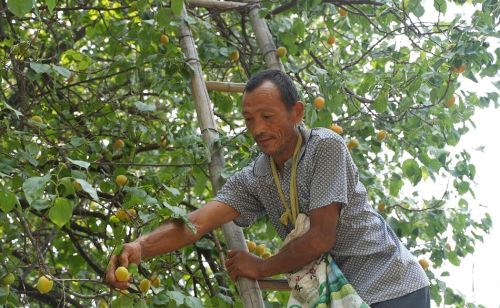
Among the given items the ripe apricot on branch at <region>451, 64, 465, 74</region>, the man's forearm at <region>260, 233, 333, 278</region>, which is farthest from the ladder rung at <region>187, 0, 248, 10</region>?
the man's forearm at <region>260, 233, 333, 278</region>

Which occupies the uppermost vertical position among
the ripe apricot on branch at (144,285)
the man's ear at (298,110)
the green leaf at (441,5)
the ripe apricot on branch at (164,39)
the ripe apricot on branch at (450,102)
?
the ripe apricot on branch at (164,39)

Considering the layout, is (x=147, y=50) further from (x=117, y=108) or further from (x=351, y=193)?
(x=351, y=193)

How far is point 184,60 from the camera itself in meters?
3.54

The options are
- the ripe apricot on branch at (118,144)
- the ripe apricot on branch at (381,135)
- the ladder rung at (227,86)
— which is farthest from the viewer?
the ripe apricot on branch at (381,135)

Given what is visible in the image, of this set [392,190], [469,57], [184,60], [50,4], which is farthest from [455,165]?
[50,4]

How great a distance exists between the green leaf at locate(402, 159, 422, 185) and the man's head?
1.43 m

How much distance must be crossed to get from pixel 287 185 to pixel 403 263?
0.45m

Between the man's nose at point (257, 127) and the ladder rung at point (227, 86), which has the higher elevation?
the ladder rung at point (227, 86)

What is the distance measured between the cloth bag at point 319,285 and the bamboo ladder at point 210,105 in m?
0.19

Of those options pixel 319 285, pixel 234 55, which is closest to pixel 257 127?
pixel 319 285

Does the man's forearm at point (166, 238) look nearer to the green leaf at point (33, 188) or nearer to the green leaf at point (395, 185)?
the green leaf at point (33, 188)

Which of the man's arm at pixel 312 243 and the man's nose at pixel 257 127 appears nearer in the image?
the man's arm at pixel 312 243

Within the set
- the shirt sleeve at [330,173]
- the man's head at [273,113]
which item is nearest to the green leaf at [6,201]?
the man's head at [273,113]

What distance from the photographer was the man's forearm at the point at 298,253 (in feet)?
8.31
